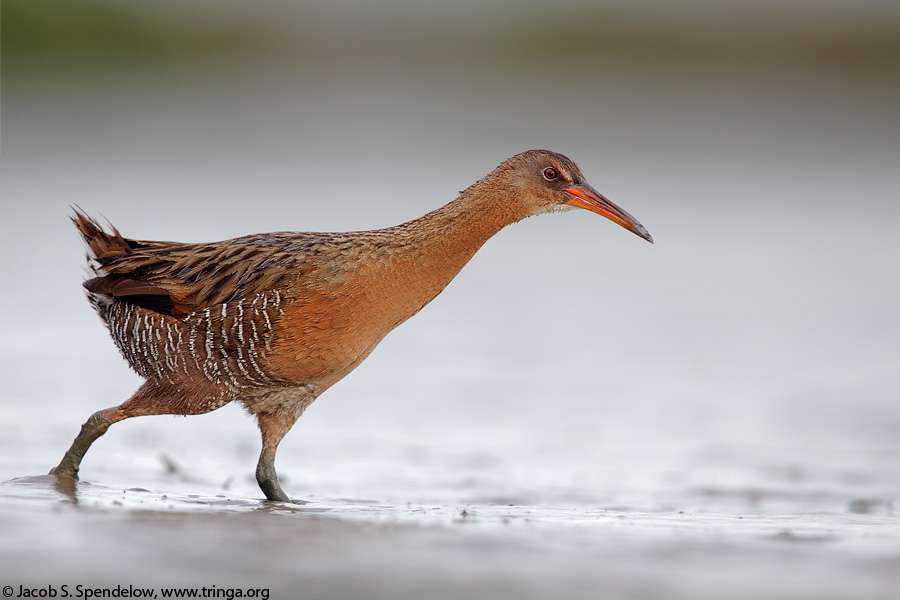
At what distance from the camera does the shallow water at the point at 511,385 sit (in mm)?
4371

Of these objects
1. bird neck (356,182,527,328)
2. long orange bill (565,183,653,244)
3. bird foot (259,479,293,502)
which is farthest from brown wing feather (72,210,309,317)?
long orange bill (565,183,653,244)

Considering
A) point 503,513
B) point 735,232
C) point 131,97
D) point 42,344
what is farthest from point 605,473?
point 131,97

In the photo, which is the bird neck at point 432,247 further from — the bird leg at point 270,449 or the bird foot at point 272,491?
the bird foot at point 272,491

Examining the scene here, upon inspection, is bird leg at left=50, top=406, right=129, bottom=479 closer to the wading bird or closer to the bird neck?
the wading bird

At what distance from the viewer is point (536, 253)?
13867 mm

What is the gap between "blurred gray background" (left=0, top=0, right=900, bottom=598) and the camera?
6.66 m

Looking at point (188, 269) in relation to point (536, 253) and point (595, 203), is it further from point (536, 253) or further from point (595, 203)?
point (536, 253)

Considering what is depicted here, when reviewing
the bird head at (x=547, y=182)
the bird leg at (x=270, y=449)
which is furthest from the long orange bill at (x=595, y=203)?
the bird leg at (x=270, y=449)

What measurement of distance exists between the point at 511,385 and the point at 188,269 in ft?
11.6

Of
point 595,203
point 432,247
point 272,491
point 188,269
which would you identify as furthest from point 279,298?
point 595,203

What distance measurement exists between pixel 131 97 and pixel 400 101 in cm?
493

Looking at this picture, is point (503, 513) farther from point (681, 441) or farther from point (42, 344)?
point (42, 344)

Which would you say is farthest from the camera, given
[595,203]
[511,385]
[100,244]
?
[511,385]

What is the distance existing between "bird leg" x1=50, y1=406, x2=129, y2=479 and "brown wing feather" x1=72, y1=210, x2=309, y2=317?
595mm
